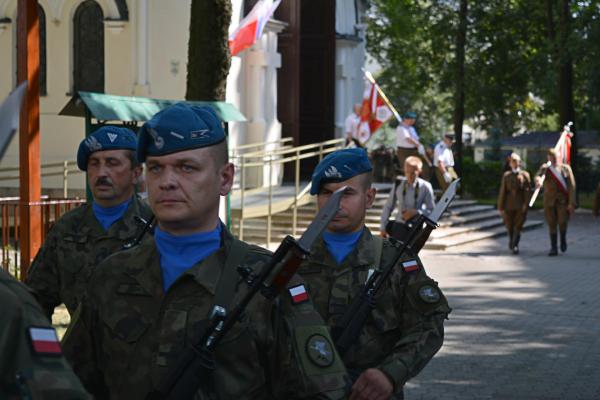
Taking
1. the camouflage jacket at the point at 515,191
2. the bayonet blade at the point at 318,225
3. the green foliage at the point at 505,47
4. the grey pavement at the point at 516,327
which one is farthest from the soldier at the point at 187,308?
the green foliage at the point at 505,47

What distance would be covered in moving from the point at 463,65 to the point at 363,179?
3790 cm

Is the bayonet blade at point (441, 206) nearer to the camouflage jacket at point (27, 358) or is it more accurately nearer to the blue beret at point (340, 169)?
the blue beret at point (340, 169)

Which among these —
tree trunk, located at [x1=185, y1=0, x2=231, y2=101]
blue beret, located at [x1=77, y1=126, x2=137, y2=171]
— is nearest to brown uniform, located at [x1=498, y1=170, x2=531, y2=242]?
tree trunk, located at [x1=185, y1=0, x2=231, y2=101]

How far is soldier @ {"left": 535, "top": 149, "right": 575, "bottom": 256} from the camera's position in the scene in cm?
2202

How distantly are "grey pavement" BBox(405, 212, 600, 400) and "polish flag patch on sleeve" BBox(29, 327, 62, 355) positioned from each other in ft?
24.6

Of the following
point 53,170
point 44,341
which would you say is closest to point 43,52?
point 53,170

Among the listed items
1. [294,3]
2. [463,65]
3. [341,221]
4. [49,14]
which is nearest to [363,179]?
[341,221]

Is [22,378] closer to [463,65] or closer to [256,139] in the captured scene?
[256,139]

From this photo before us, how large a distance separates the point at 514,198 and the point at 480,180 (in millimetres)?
21735

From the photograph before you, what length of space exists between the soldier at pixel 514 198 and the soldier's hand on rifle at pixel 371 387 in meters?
17.5

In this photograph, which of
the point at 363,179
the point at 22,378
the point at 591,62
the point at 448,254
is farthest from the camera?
the point at 591,62

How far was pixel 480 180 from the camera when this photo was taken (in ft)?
145

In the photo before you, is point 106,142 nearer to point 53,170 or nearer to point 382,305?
point 382,305

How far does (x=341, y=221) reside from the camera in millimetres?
5711
